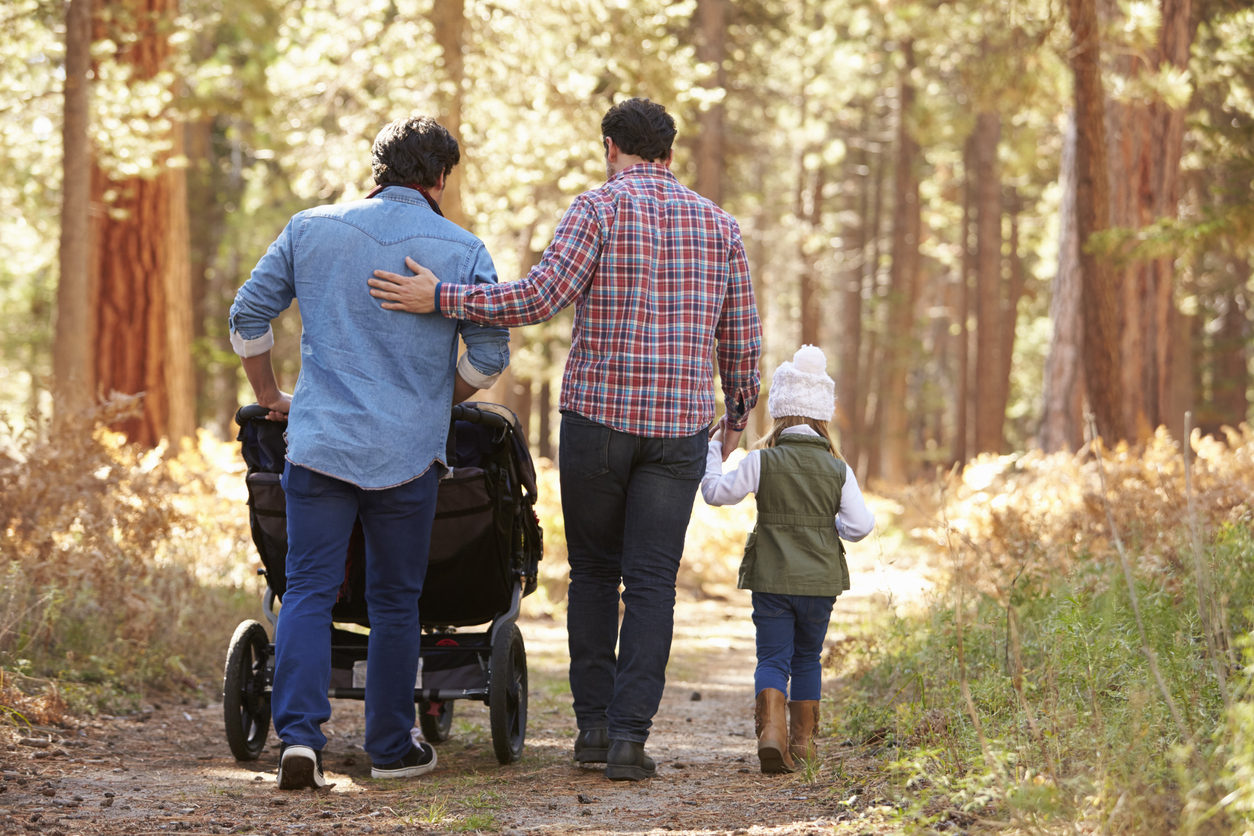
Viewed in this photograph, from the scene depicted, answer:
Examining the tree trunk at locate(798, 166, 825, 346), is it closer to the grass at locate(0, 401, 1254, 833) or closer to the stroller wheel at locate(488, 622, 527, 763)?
the grass at locate(0, 401, 1254, 833)

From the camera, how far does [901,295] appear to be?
91.9 feet

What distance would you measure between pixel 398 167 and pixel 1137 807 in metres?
3.19

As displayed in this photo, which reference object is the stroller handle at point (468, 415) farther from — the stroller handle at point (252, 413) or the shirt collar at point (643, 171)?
the shirt collar at point (643, 171)

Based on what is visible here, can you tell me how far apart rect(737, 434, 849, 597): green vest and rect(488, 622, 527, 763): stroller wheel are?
0.97 meters

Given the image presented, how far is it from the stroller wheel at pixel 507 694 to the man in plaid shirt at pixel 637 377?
13.9 inches

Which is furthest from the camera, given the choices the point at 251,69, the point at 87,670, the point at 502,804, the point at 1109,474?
the point at 251,69

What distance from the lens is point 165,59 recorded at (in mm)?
12305

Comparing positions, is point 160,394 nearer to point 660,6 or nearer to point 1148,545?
point 660,6

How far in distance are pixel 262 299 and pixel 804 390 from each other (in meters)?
Answer: 2.14

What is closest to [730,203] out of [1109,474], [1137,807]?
[1109,474]

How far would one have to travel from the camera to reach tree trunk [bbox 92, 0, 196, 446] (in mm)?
12242

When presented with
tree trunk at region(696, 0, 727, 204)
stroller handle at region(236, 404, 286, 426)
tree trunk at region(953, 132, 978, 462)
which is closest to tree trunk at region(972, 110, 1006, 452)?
tree trunk at region(953, 132, 978, 462)

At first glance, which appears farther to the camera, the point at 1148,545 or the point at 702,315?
the point at 1148,545

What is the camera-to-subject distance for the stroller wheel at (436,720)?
5523 millimetres
